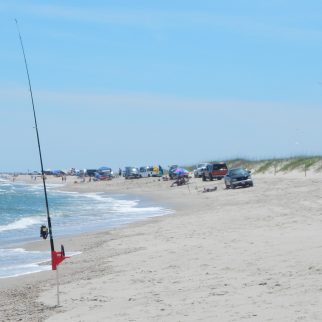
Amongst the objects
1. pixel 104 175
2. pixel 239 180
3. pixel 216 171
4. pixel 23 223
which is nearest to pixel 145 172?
pixel 104 175

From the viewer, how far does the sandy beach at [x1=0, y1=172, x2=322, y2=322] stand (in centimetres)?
837

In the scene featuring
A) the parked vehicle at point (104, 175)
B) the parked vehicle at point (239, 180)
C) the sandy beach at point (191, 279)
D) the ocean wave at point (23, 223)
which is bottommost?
the ocean wave at point (23, 223)

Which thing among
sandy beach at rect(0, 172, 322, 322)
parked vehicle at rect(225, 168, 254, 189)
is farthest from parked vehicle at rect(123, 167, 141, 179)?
sandy beach at rect(0, 172, 322, 322)

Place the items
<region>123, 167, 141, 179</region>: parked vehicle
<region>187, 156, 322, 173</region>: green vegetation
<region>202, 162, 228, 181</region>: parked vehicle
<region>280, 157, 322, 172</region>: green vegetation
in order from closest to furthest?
<region>187, 156, 322, 173</region>: green vegetation → <region>280, 157, 322, 172</region>: green vegetation → <region>202, 162, 228, 181</region>: parked vehicle → <region>123, 167, 141, 179</region>: parked vehicle

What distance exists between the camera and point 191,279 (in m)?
10.8

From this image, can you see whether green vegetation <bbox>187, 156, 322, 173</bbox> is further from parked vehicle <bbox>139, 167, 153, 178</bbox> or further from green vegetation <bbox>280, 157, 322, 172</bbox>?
parked vehicle <bbox>139, 167, 153, 178</bbox>

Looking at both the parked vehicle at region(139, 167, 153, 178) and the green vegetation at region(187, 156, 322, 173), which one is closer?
the green vegetation at region(187, 156, 322, 173)

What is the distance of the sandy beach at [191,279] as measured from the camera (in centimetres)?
837

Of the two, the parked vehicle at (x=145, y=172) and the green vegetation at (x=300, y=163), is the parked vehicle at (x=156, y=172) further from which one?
the green vegetation at (x=300, y=163)

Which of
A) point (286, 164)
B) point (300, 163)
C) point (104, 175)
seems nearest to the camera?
point (300, 163)

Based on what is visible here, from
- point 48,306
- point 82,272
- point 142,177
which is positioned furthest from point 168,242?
point 142,177

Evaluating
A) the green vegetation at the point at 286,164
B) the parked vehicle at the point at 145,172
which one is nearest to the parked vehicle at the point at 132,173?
the parked vehicle at the point at 145,172

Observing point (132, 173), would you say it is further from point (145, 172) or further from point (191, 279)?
point (191, 279)

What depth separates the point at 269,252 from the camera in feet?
41.0
